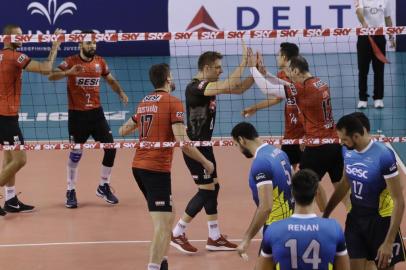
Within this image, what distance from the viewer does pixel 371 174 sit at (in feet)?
26.2

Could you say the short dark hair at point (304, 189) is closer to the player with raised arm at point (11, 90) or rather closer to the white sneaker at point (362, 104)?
the player with raised arm at point (11, 90)

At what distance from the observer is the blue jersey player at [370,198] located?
7824mm

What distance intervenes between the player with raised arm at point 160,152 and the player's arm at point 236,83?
2.31ft

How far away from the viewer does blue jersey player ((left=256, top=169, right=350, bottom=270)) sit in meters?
6.55

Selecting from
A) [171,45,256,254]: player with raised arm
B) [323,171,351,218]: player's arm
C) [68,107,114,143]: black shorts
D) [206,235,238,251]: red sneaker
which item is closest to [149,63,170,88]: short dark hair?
[171,45,256,254]: player with raised arm

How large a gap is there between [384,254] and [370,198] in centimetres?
56

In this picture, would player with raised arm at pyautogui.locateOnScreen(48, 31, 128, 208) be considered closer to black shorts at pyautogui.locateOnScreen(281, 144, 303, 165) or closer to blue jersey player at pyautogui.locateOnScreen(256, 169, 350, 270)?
black shorts at pyautogui.locateOnScreen(281, 144, 303, 165)

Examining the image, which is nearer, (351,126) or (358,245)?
(351,126)

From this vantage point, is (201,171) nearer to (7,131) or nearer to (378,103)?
(7,131)

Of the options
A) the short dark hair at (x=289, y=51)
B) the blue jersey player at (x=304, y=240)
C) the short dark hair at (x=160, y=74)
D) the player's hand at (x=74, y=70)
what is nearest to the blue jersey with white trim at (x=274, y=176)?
the blue jersey player at (x=304, y=240)

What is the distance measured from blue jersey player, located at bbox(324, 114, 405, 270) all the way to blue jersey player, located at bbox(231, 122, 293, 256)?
526 millimetres

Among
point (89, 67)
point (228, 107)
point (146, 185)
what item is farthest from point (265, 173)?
A: point (228, 107)

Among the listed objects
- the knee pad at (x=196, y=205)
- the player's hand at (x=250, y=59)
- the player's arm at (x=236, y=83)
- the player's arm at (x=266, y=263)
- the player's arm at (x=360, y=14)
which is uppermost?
the player's arm at (x=360, y=14)

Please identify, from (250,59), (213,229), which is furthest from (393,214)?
(213,229)
